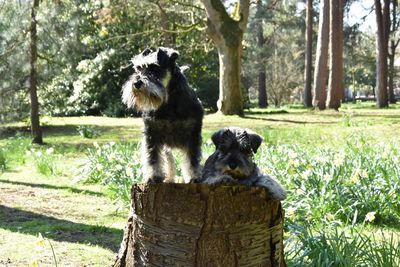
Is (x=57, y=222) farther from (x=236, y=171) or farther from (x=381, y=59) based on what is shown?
(x=381, y=59)

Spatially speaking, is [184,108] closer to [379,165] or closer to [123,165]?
[379,165]

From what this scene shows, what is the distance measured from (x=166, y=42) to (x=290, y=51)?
27.2m

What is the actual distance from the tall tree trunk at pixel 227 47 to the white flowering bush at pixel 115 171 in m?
9.62

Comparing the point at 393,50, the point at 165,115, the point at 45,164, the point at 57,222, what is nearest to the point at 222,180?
the point at 165,115

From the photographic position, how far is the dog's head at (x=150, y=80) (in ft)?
10.4

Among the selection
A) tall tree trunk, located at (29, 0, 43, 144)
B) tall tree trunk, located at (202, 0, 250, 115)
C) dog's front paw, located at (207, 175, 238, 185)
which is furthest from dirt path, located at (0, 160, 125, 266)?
tall tree trunk, located at (202, 0, 250, 115)

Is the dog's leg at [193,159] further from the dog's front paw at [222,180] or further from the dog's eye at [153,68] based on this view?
the dog's eye at [153,68]

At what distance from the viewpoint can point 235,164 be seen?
3377 millimetres

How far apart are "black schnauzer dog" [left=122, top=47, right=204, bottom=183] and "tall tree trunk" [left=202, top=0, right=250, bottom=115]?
15.7 m

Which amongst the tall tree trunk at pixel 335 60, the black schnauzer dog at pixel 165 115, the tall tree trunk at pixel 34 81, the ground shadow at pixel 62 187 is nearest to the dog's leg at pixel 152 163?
the black schnauzer dog at pixel 165 115

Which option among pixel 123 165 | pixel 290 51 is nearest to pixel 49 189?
pixel 123 165

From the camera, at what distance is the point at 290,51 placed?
47719 mm

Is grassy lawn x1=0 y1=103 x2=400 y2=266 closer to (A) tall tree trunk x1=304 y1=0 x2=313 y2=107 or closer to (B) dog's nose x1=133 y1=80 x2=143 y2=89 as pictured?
(B) dog's nose x1=133 y1=80 x2=143 y2=89

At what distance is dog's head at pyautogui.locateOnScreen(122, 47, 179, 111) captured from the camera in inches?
125
